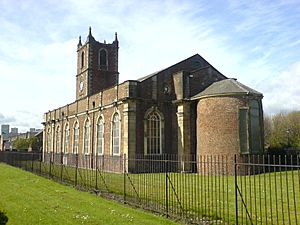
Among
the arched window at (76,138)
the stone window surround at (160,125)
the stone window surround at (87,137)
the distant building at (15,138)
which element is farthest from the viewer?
the distant building at (15,138)

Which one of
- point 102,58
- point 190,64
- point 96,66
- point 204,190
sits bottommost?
point 204,190

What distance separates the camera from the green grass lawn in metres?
9.00

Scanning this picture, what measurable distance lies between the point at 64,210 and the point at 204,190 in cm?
531

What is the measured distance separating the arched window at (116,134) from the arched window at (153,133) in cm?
240

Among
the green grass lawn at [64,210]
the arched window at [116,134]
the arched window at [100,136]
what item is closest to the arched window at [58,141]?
the arched window at [100,136]

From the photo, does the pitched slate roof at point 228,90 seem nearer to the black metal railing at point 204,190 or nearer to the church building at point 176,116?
the church building at point 176,116

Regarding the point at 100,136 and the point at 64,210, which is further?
the point at 100,136

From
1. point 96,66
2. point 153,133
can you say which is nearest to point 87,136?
point 153,133

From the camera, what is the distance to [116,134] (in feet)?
85.6

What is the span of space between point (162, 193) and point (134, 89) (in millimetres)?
13444

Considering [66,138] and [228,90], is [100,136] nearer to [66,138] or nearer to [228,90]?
[66,138]

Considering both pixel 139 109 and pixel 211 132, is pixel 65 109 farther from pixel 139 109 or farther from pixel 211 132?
pixel 211 132

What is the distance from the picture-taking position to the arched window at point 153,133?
24.8 m

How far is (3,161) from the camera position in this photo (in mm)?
36469
